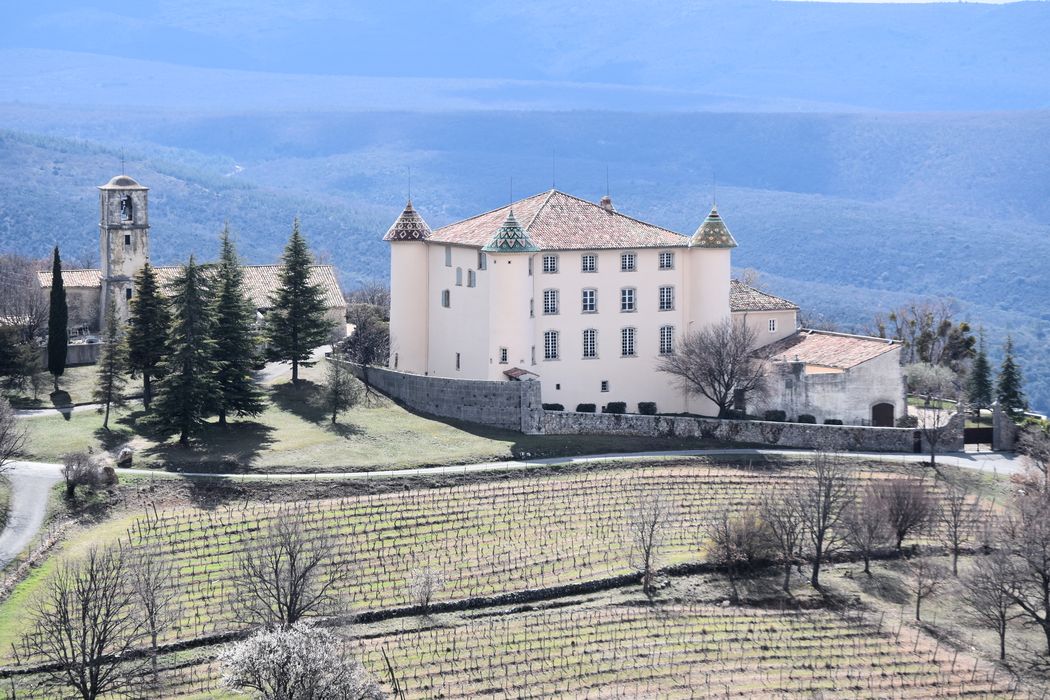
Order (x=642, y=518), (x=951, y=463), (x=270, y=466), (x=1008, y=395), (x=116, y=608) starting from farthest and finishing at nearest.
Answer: (x=1008, y=395), (x=951, y=463), (x=270, y=466), (x=642, y=518), (x=116, y=608)

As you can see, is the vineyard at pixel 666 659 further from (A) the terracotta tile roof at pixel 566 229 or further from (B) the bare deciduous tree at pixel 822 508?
(A) the terracotta tile roof at pixel 566 229

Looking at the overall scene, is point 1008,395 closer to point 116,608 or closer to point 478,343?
point 478,343

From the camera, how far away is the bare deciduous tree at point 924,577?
57938 mm

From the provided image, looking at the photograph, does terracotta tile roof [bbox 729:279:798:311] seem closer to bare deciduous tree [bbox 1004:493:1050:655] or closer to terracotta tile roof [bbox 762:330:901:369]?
terracotta tile roof [bbox 762:330:901:369]

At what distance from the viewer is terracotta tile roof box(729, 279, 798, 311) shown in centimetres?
7931

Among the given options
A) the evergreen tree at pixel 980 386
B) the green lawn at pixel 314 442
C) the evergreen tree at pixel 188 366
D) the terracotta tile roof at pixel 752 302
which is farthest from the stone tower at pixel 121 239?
the evergreen tree at pixel 980 386

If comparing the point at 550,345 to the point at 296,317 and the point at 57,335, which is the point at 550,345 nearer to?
the point at 296,317

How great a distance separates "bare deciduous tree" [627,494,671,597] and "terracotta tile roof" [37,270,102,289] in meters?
36.0

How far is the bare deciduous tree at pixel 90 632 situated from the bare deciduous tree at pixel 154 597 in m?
0.30

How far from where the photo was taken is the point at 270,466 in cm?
6475

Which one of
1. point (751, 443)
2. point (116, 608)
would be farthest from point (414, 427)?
point (116, 608)

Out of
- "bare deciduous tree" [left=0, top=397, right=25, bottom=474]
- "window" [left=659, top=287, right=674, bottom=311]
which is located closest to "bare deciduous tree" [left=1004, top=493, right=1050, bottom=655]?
"window" [left=659, top=287, right=674, bottom=311]

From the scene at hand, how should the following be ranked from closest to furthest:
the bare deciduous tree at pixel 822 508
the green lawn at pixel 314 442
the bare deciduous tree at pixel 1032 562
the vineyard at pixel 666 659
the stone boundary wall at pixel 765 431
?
the vineyard at pixel 666 659
the bare deciduous tree at pixel 1032 562
the bare deciduous tree at pixel 822 508
the green lawn at pixel 314 442
the stone boundary wall at pixel 765 431

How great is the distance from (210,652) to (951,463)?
3371cm
